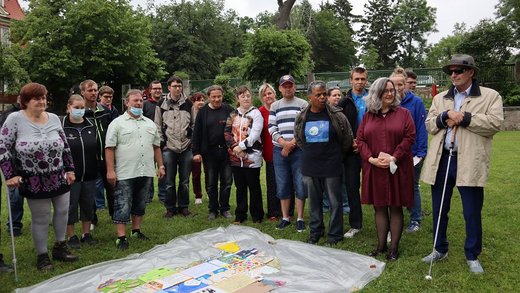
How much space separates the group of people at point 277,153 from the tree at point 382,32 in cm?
5720

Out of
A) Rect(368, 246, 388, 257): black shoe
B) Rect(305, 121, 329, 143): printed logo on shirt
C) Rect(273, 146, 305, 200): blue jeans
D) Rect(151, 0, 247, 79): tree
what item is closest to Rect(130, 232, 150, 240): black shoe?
Rect(273, 146, 305, 200): blue jeans

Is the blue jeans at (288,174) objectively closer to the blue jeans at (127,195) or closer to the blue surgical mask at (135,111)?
the blue jeans at (127,195)

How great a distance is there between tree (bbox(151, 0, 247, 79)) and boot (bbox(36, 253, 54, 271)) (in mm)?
37199

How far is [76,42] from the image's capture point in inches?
978

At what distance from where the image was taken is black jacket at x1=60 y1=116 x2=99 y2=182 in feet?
16.0

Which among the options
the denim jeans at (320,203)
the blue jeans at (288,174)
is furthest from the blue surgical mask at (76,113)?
the denim jeans at (320,203)

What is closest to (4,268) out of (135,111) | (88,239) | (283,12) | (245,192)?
(88,239)

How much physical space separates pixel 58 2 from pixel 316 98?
26138 mm

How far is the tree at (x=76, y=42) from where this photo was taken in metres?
24.0

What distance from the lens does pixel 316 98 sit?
15.5 feet

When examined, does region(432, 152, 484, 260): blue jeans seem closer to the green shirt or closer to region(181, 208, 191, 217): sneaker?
the green shirt

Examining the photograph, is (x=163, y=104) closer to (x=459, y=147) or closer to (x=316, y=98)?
(x=316, y=98)

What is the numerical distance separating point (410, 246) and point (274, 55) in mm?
15462

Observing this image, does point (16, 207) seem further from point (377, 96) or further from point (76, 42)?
point (76, 42)
